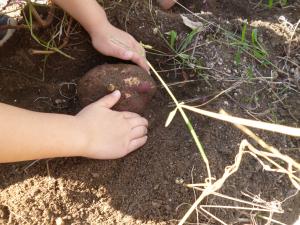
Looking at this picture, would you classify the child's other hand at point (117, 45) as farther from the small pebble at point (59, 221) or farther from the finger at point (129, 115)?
the small pebble at point (59, 221)

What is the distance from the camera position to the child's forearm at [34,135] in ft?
3.90

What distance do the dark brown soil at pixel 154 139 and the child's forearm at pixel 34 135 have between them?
16cm

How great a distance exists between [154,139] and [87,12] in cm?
52

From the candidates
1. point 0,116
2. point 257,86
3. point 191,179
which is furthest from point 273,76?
point 0,116

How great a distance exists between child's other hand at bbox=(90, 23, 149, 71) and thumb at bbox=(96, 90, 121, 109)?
162 mm

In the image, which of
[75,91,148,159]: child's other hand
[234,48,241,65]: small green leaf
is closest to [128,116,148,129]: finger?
[75,91,148,159]: child's other hand

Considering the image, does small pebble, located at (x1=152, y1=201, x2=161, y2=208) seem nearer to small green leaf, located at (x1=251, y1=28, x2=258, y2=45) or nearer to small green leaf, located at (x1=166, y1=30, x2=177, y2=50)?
small green leaf, located at (x1=166, y1=30, x2=177, y2=50)

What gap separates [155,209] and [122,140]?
0.83ft

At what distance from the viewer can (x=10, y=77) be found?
1.61 meters

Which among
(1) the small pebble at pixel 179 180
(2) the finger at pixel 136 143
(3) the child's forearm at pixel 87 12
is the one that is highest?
(3) the child's forearm at pixel 87 12

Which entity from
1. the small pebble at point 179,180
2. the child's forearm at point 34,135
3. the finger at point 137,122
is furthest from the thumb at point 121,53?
the small pebble at point 179,180

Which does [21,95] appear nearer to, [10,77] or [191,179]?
[10,77]

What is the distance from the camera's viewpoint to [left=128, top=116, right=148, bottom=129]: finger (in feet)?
4.83

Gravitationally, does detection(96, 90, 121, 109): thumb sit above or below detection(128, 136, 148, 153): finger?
above
